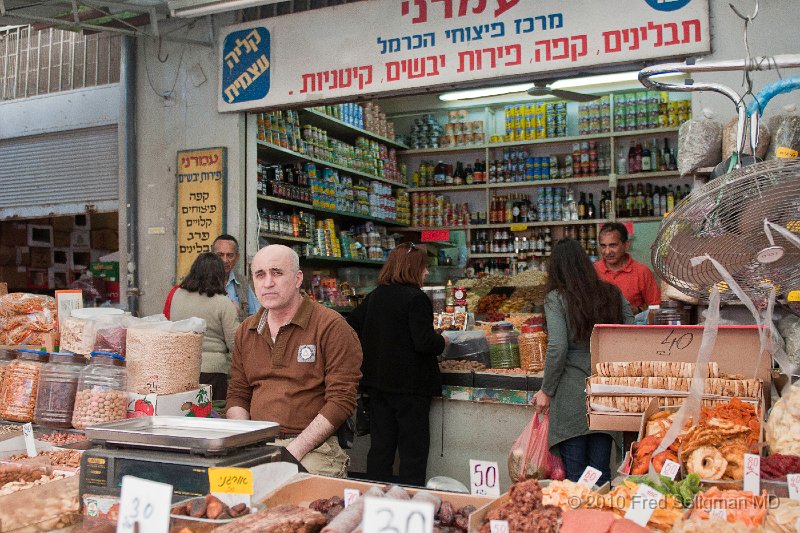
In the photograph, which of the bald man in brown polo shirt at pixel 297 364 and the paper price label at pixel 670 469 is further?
the bald man in brown polo shirt at pixel 297 364

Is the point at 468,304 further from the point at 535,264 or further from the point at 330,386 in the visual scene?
the point at 330,386

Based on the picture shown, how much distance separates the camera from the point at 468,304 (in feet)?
21.7

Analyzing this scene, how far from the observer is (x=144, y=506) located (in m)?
1.74

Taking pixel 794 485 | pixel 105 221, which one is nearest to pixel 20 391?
pixel 794 485

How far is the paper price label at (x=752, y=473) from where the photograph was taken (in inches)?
81.9

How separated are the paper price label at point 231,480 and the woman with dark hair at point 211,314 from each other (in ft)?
8.21

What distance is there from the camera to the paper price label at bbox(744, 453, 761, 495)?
6.82 feet

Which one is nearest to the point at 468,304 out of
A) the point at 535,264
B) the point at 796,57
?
the point at 535,264

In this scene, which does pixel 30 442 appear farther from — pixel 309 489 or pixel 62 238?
pixel 62 238

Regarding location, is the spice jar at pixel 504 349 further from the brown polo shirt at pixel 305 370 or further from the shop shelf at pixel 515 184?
the shop shelf at pixel 515 184

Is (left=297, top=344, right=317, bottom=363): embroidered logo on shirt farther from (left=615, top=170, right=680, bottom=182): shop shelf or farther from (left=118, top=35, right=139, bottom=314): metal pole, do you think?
(left=615, top=170, right=680, bottom=182): shop shelf

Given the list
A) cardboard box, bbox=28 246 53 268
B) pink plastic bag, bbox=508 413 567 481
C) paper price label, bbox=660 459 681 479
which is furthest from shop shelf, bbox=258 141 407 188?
paper price label, bbox=660 459 681 479

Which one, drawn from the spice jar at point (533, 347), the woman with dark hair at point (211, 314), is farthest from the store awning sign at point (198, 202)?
the spice jar at point (533, 347)

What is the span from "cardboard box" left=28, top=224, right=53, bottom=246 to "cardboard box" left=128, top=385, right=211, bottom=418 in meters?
5.63
